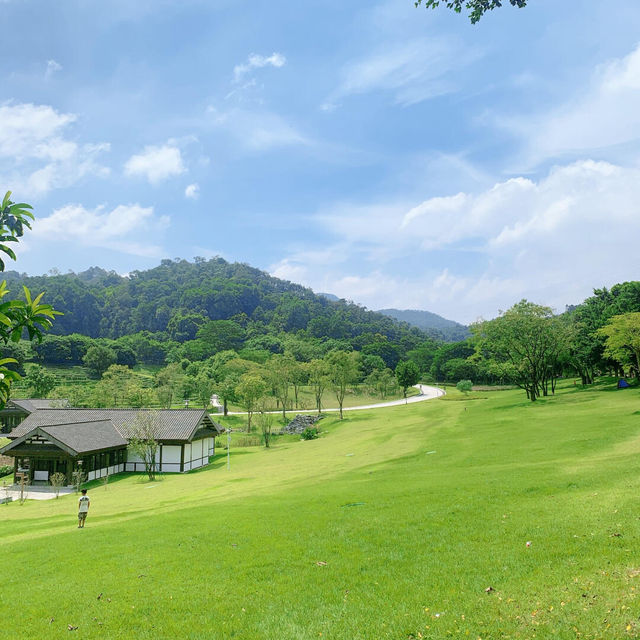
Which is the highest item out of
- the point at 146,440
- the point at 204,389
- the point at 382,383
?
the point at 204,389

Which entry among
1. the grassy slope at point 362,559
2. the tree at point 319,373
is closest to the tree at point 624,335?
the grassy slope at point 362,559

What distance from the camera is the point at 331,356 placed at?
73.0m


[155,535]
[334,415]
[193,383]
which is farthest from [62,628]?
[193,383]

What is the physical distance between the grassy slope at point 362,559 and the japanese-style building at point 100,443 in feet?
43.0

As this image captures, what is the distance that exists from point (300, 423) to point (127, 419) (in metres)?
28.2

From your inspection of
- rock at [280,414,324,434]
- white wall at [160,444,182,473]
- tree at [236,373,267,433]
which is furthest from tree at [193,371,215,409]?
white wall at [160,444,182,473]

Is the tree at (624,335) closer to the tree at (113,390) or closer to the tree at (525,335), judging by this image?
the tree at (525,335)

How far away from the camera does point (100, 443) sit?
36719mm

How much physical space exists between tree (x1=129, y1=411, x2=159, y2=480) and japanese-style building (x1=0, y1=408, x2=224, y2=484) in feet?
1.44

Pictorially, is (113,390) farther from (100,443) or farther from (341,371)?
(341,371)

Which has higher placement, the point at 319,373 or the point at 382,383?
the point at 319,373

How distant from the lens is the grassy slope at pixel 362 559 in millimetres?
8078

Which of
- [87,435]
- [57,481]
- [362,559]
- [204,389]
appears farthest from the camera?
[204,389]

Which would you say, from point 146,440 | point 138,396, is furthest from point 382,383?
point 146,440
